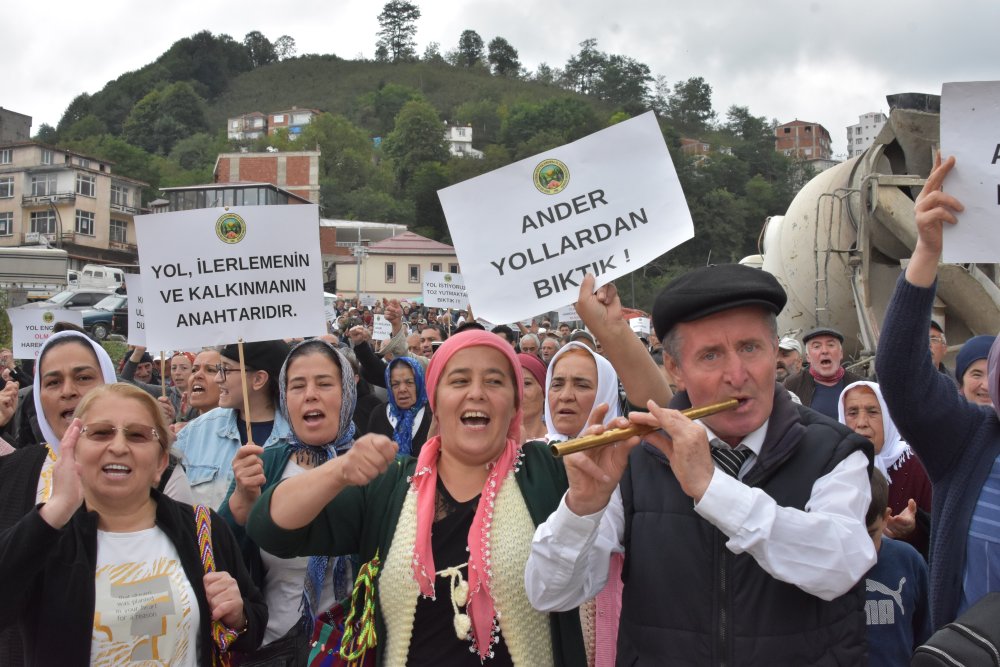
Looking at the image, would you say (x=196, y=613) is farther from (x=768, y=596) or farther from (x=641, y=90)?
(x=641, y=90)

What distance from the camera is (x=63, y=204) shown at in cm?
7488

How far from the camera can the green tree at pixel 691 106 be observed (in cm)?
16312

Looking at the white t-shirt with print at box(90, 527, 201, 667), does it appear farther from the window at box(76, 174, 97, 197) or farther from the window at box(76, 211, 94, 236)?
the window at box(76, 174, 97, 197)

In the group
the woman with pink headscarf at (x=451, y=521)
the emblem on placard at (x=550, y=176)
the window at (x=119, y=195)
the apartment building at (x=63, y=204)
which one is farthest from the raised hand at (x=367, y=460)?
the window at (x=119, y=195)

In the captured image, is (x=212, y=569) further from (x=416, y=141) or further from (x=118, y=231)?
(x=416, y=141)

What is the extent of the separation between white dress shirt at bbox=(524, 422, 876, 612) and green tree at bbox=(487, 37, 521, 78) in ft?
632

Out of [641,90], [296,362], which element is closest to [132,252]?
[296,362]

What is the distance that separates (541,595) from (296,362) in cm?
222

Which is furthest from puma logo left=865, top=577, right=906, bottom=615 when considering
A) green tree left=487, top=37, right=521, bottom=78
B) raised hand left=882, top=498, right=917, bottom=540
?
green tree left=487, top=37, right=521, bottom=78

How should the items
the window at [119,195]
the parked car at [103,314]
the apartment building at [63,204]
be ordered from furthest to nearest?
the window at [119,195], the apartment building at [63,204], the parked car at [103,314]

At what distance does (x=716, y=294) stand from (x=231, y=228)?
3061 millimetres

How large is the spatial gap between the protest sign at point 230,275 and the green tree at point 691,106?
163809 millimetres

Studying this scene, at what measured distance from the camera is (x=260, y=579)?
4133mm

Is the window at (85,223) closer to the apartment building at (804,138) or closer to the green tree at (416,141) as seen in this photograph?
the green tree at (416,141)
